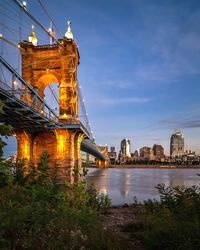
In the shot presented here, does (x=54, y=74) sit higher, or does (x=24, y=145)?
(x=54, y=74)

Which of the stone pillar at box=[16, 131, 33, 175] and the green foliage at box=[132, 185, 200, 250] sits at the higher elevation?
the stone pillar at box=[16, 131, 33, 175]

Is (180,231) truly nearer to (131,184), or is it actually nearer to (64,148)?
(64,148)

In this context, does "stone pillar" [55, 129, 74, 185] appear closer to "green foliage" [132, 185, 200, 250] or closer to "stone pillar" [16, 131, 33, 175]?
"stone pillar" [16, 131, 33, 175]


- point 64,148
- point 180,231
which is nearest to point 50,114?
point 64,148

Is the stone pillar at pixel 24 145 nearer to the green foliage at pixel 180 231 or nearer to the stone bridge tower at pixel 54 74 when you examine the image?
the stone bridge tower at pixel 54 74

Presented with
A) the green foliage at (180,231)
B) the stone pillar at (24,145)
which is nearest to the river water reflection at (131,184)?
the green foliage at (180,231)

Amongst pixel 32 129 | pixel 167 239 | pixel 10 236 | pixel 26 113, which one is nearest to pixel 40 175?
pixel 10 236

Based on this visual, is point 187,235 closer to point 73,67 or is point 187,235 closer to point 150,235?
point 150,235

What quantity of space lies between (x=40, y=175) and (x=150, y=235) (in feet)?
21.7

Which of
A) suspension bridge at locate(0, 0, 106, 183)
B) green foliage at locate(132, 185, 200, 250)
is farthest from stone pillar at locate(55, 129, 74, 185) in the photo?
green foliage at locate(132, 185, 200, 250)

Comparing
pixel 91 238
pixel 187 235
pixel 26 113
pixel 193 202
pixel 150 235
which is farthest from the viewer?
pixel 26 113

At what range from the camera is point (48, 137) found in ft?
122

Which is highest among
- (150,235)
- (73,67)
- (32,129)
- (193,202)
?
(73,67)

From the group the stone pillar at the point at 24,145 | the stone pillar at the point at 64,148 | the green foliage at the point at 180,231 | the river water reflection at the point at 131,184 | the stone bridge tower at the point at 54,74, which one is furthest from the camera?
the stone bridge tower at the point at 54,74
